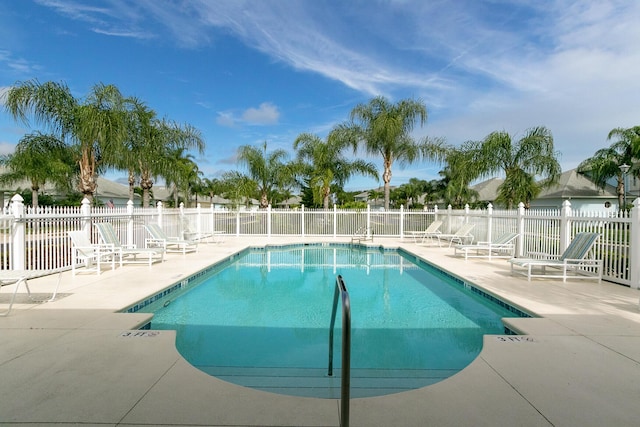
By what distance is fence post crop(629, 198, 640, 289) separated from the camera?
20.2 feet

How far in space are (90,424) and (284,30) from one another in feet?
44.3

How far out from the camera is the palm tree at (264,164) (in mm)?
22266

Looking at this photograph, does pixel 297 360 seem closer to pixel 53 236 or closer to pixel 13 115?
pixel 53 236

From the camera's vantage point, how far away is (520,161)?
56.2 feet

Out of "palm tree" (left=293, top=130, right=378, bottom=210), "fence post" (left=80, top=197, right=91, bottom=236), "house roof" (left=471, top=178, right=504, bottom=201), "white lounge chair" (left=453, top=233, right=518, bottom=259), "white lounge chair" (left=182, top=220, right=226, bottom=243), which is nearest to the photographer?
"fence post" (left=80, top=197, right=91, bottom=236)

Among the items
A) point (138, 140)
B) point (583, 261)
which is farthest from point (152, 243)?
point (583, 261)

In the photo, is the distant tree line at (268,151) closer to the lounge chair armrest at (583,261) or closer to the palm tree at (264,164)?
the palm tree at (264,164)

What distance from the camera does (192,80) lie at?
60.9 feet

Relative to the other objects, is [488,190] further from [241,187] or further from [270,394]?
[270,394]

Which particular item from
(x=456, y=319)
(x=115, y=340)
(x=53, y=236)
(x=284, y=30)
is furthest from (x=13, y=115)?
(x=456, y=319)

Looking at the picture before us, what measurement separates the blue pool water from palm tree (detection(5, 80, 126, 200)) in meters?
5.68

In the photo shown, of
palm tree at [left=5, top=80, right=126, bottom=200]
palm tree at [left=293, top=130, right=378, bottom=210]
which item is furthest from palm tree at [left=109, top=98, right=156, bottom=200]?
palm tree at [left=293, top=130, right=378, bottom=210]

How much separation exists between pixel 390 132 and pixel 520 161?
6256 mm

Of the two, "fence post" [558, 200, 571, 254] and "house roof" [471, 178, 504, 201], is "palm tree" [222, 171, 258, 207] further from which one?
"house roof" [471, 178, 504, 201]
